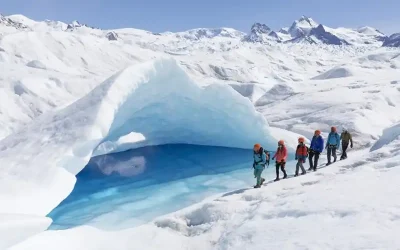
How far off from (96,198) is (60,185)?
4.46m

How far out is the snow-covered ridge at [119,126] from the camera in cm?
864

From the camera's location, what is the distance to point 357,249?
538cm

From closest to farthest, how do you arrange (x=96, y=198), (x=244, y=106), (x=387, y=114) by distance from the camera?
1. (x=96, y=198)
2. (x=244, y=106)
3. (x=387, y=114)

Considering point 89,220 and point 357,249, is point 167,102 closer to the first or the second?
point 89,220

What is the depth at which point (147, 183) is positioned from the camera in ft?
46.9

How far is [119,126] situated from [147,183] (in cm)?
273

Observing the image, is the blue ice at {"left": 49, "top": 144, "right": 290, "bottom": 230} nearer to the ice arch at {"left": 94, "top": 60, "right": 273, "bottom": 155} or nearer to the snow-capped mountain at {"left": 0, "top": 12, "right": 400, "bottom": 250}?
the snow-capped mountain at {"left": 0, "top": 12, "right": 400, "bottom": 250}

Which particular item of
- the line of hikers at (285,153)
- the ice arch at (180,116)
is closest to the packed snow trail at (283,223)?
the line of hikers at (285,153)

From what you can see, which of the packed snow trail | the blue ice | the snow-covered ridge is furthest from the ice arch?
the packed snow trail

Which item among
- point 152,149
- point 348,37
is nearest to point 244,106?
point 152,149

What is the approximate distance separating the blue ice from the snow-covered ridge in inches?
39.1

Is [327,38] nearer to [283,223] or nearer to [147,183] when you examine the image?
[147,183]

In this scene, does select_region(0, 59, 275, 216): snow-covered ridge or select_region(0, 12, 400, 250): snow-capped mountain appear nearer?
select_region(0, 12, 400, 250): snow-capped mountain

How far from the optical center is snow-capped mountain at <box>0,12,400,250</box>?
7.09m
